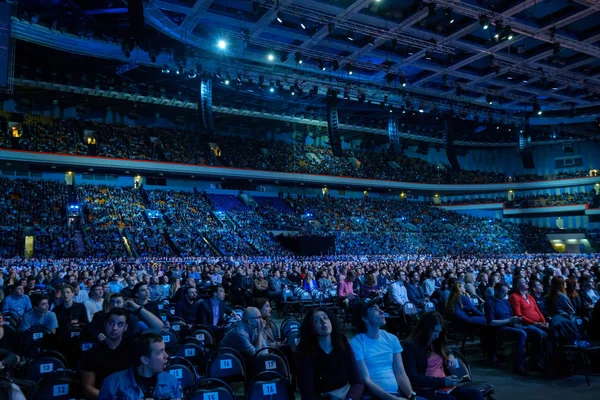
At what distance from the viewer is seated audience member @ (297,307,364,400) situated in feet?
11.7

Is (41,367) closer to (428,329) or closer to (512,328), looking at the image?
(428,329)

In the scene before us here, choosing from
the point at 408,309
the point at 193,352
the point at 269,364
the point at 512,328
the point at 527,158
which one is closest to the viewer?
the point at 269,364

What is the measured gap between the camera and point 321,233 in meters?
38.0

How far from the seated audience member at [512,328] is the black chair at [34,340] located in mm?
6240

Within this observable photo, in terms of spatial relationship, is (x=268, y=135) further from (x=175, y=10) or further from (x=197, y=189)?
(x=175, y=10)

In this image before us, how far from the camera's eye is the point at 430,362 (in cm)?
422

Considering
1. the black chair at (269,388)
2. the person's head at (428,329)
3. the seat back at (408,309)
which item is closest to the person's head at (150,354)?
the black chair at (269,388)

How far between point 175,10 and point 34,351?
677 inches

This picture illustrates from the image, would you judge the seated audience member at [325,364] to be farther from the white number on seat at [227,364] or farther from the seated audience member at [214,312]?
the seated audience member at [214,312]

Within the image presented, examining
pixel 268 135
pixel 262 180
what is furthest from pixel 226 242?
pixel 268 135

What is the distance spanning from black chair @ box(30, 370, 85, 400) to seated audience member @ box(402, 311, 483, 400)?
278cm

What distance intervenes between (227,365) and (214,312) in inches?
101

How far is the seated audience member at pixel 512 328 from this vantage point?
23.1 ft

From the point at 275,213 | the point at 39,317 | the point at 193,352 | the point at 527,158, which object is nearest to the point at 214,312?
the point at 193,352
